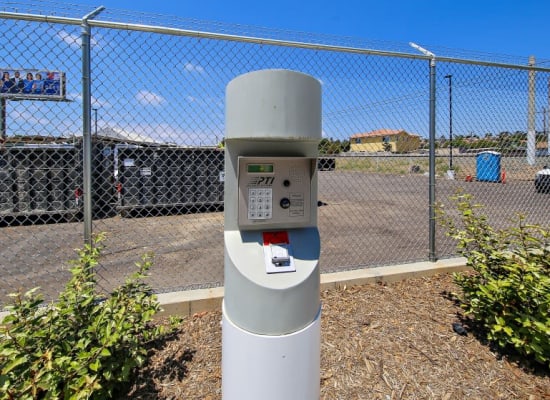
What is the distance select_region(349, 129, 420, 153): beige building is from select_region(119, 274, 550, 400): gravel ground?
2.04 metres

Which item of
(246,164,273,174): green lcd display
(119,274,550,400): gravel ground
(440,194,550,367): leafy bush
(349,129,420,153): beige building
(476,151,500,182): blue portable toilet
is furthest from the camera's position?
(476,151,500,182): blue portable toilet

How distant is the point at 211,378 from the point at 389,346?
4.34 feet

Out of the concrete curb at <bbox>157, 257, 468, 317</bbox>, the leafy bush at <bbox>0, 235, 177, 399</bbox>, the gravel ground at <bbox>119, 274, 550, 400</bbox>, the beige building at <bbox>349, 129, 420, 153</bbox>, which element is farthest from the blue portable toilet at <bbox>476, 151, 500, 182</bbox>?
the leafy bush at <bbox>0, 235, 177, 399</bbox>

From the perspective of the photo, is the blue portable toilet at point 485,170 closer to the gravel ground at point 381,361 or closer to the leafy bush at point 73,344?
the gravel ground at point 381,361

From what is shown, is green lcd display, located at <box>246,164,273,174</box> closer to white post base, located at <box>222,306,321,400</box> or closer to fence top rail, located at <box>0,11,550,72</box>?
white post base, located at <box>222,306,321,400</box>

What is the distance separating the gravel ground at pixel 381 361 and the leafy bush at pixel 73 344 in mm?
346

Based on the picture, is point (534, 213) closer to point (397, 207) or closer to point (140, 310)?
point (397, 207)

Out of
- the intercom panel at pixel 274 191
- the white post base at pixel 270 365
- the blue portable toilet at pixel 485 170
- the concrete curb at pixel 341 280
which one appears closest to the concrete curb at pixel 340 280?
the concrete curb at pixel 341 280

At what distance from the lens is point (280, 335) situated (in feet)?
5.07

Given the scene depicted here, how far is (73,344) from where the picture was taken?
179 centimetres

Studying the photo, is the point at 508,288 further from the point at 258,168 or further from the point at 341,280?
the point at 258,168

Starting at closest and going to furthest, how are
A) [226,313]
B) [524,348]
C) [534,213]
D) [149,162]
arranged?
[226,313] → [524,348] → [534,213] → [149,162]

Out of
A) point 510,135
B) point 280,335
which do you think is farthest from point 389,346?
point 510,135

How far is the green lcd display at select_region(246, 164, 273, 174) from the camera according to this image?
5.44 feet
